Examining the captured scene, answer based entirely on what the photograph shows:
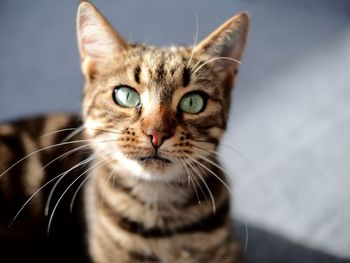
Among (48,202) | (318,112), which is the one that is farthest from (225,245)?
(318,112)

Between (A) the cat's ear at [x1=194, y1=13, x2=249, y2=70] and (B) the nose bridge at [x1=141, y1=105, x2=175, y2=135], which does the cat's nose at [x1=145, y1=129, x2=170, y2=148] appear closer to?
(B) the nose bridge at [x1=141, y1=105, x2=175, y2=135]

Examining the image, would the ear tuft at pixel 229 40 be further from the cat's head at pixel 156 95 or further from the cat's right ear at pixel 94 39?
the cat's right ear at pixel 94 39

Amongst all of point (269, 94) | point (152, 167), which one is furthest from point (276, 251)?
point (269, 94)

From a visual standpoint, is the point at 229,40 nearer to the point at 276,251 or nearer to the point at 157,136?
the point at 157,136

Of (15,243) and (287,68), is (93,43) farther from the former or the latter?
(287,68)

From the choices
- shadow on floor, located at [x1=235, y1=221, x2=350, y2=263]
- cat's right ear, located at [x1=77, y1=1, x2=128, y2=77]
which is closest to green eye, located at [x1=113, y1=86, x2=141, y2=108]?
cat's right ear, located at [x1=77, y1=1, x2=128, y2=77]

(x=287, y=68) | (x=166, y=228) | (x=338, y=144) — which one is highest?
(x=287, y=68)

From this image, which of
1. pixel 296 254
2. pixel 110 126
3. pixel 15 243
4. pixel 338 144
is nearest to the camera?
pixel 110 126
